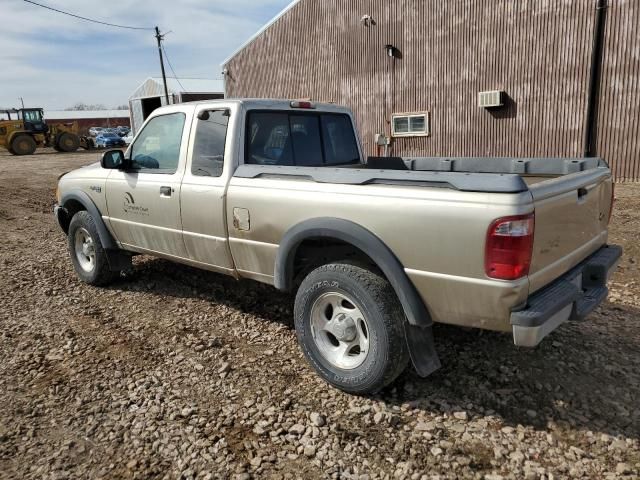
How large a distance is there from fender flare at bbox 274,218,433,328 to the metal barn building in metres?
34.8

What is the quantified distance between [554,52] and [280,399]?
11889 millimetres

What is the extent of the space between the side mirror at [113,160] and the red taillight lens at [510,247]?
3.68 m

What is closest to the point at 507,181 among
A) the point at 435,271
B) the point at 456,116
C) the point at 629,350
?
the point at 435,271

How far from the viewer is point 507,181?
2.58 m

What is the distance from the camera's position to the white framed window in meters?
15.1

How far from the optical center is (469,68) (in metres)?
13.7

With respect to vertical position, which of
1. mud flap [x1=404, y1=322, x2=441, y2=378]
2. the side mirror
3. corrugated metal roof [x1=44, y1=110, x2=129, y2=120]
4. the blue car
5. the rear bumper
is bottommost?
mud flap [x1=404, y1=322, x2=441, y2=378]

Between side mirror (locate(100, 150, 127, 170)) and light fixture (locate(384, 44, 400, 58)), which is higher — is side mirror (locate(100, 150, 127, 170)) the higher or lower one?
the lower one

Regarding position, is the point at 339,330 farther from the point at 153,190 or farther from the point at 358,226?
the point at 153,190

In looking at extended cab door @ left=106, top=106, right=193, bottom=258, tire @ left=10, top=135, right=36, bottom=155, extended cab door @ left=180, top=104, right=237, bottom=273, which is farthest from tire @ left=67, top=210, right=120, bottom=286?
tire @ left=10, top=135, right=36, bottom=155

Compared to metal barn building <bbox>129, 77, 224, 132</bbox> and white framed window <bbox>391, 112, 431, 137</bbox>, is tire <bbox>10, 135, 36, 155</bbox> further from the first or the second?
white framed window <bbox>391, 112, 431, 137</bbox>

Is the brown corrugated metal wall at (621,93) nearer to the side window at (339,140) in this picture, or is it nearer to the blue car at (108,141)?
the side window at (339,140)

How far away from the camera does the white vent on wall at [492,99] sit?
13023 millimetres

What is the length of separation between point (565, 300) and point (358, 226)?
4.07 ft
